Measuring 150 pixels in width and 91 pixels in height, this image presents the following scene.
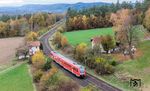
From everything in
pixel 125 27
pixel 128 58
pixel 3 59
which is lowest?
pixel 3 59

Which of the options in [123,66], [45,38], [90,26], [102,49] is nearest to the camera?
[123,66]

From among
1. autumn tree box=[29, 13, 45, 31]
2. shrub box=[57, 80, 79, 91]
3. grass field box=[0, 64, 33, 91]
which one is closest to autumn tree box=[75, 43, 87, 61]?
grass field box=[0, 64, 33, 91]

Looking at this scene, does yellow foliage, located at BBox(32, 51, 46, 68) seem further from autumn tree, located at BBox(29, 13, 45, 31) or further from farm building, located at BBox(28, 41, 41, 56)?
autumn tree, located at BBox(29, 13, 45, 31)

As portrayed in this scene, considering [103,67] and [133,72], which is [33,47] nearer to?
[103,67]

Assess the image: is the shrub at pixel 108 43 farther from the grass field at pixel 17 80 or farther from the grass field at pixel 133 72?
the grass field at pixel 17 80

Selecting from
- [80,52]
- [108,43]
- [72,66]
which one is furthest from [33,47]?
[72,66]

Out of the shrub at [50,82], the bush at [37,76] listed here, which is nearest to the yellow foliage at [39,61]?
the bush at [37,76]

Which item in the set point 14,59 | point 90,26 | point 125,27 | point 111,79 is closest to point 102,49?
point 125,27

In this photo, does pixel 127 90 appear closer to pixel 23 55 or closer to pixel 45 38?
pixel 23 55
